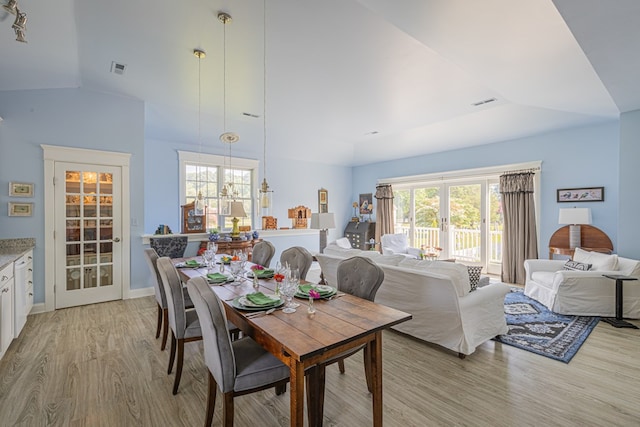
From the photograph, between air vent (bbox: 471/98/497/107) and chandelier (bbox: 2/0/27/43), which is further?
air vent (bbox: 471/98/497/107)

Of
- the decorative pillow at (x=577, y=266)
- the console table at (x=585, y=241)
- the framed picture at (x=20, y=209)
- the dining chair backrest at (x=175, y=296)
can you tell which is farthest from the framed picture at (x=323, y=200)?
the dining chair backrest at (x=175, y=296)

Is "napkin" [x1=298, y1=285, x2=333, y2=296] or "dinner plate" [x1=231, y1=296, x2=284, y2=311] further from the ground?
"napkin" [x1=298, y1=285, x2=333, y2=296]

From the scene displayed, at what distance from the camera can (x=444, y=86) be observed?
4105 mm

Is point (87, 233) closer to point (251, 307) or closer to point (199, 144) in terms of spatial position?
point (199, 144)

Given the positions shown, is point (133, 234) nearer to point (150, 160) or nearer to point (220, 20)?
point (150, 160)

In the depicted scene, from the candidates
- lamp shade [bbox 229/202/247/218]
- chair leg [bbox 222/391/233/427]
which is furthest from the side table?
lamp shade [bbox 229/202/247/218]

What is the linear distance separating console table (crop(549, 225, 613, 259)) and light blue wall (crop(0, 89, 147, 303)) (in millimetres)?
7083

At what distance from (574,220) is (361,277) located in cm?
434

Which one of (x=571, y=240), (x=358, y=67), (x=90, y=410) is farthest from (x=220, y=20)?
(x=571, y=240)

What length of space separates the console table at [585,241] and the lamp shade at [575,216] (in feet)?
1.13

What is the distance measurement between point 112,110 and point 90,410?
4.03 metres

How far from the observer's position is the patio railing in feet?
20.1

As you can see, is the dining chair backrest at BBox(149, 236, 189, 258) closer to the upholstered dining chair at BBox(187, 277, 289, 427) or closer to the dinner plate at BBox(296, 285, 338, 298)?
the dinner plate at BBox(296, 285, 338, 298)

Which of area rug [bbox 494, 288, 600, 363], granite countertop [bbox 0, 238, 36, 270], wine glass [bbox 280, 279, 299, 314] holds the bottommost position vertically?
area rug [bbox 494, 288, 600, 363]
